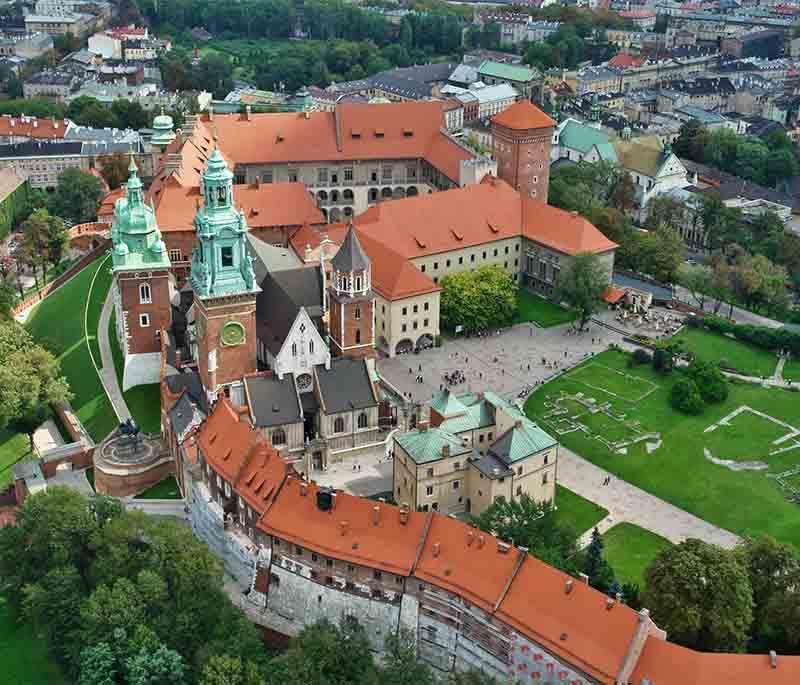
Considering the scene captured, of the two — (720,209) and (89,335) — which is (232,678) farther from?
(720,209)

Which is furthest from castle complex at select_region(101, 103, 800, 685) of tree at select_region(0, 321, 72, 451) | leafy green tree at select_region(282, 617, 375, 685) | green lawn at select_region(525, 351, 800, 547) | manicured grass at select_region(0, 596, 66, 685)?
manicured grass at select_region(0, 596, 66, 685)

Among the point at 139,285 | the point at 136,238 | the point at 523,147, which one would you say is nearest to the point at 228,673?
the point at 139,285

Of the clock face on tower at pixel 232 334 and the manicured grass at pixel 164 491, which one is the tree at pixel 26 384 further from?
the clock face on tower at pixel 232 334

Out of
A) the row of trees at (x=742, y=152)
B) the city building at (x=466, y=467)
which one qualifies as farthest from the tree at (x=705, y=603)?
the row of trees at (x=742, y=152)

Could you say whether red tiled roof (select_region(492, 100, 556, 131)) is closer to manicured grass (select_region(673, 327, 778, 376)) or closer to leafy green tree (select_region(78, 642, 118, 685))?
manicured grass (select_region(673, 327, 778, 376))

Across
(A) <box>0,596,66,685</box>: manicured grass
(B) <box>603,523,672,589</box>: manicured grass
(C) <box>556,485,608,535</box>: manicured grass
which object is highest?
(C) <box>556,485,608,535</box>: manicured grass

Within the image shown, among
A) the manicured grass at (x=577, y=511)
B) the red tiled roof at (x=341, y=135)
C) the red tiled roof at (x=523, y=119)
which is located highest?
the red tiled roof at (x=523, y=119)

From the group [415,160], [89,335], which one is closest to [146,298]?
[89,335]
